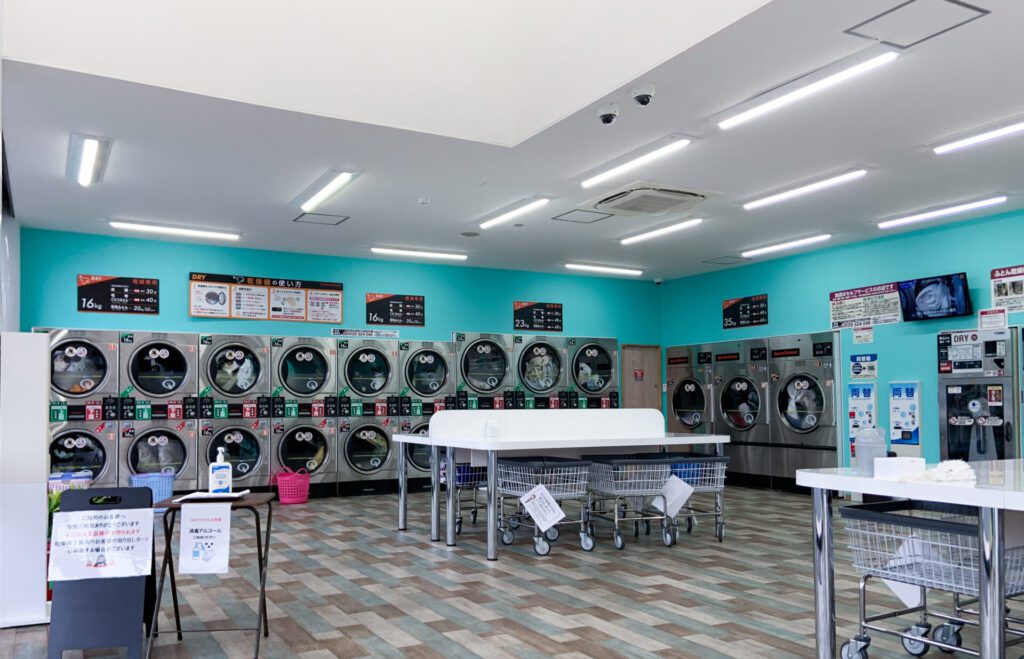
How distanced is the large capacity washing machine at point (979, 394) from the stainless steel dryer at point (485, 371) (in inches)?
203

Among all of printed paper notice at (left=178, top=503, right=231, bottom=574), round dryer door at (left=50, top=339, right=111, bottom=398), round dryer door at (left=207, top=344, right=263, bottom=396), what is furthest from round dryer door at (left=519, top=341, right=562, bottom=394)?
printed paper notice at (left=178, top=503, right=231, bottom=574)

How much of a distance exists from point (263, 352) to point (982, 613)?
791 cm

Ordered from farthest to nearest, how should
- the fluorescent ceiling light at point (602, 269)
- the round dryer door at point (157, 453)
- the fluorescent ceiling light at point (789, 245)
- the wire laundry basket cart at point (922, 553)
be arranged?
1. the fluorescent ceiling light at point (602, 269)
2. the fluorescent ceiling light at point (789, 245)
3. the round dryer door at point (157, 453)
4. the wire laundry basket cart at point (922, 553)

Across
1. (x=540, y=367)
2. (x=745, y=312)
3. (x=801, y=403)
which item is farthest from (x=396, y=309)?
(x=801, y=403)

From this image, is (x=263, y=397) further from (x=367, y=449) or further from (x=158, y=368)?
(x=367, y=449)

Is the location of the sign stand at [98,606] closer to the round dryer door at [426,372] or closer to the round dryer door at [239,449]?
the round dryer door at [239,449]

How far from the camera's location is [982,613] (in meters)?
2.63

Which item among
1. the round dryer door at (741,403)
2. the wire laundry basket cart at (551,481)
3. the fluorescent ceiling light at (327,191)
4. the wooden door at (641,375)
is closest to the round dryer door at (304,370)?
the fluorescent ceiling light at (327,191)

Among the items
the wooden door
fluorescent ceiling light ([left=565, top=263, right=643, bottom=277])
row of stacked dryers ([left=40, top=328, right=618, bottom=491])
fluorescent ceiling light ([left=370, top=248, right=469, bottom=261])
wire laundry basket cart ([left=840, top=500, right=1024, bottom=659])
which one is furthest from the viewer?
the wooden door

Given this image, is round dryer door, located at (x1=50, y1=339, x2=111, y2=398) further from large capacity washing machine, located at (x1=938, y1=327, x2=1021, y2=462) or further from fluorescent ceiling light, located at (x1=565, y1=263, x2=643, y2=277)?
large capacity washing machine, located at (x1=938, y1=327, x2=1021, y2=462)

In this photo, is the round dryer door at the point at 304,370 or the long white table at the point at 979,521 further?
the round dryer door at the point at 304,370

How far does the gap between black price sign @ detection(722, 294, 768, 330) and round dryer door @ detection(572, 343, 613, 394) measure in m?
1.76

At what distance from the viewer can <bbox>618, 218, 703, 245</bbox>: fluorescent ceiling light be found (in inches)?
327

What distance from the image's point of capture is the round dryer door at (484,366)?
10.5 metres
